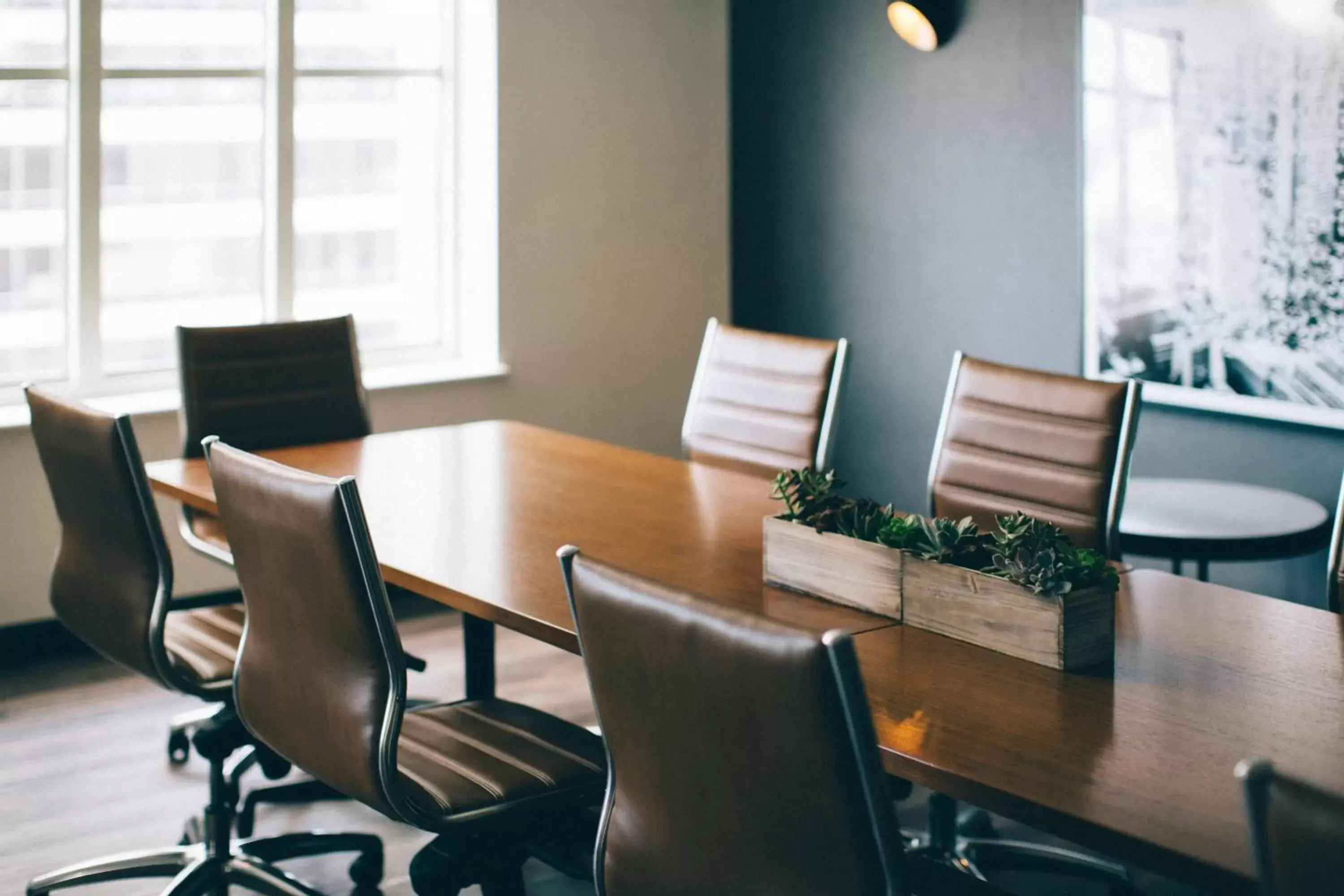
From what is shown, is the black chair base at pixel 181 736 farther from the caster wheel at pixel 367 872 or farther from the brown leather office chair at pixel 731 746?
the brown leather office chair at pixel 731 746

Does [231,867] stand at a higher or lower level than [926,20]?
lower

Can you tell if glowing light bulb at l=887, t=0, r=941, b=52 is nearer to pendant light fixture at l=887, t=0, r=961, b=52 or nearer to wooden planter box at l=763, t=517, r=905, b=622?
pendant light fixture at l=887, t=0, r=961, b=52

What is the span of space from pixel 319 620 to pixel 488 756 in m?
0.37

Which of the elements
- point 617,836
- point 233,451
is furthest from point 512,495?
point 617,836

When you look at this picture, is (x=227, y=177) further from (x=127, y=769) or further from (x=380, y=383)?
(x=127, y=769)

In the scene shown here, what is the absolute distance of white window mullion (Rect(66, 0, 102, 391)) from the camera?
449 centimetres

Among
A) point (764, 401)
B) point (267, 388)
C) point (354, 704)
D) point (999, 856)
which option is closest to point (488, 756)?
point (354, 704)

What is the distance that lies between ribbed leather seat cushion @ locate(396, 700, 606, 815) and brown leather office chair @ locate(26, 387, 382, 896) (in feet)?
1.59

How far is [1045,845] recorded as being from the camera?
126 inches

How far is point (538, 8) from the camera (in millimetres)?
5273

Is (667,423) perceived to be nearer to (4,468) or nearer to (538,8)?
(538,8)

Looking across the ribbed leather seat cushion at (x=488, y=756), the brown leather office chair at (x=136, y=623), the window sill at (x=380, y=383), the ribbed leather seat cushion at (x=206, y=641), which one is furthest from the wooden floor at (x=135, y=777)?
the window sill at (x=380, y=383)

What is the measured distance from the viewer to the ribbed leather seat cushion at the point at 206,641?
2863 millimetres

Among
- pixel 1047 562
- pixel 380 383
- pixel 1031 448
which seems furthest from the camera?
pixel 380 383
